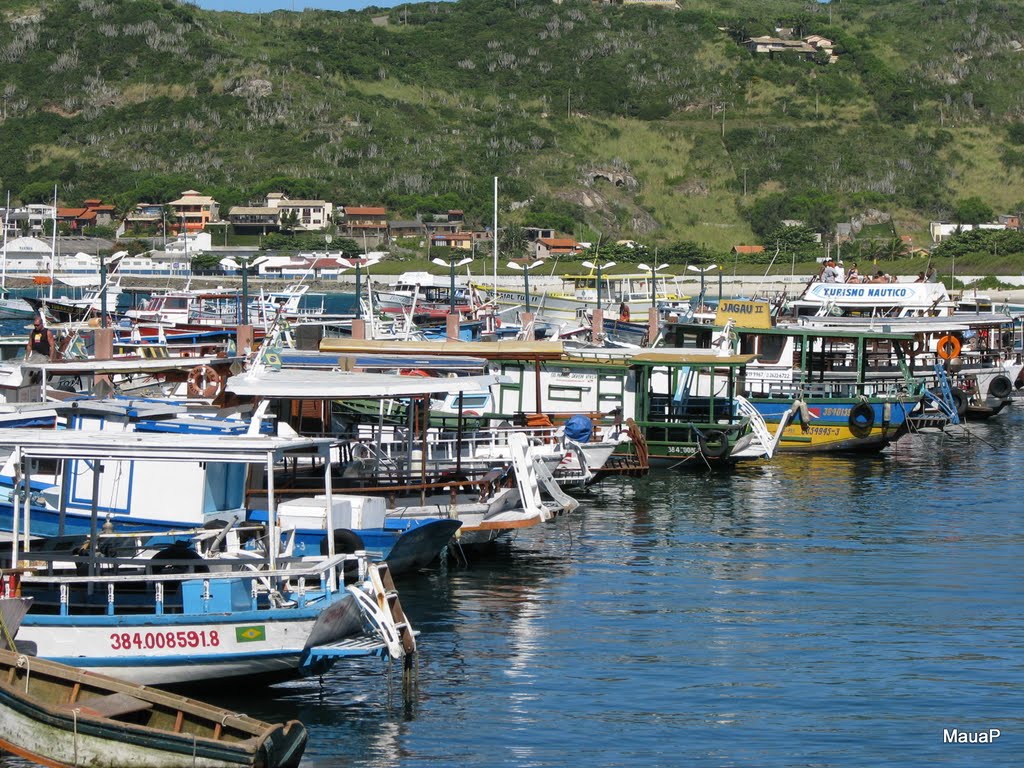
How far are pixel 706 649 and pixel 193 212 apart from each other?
150623mm

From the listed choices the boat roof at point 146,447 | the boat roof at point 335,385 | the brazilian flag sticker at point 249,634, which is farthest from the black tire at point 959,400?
the brazilian flag sticker at point 249,634

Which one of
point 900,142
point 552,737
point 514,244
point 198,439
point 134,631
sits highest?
point 900,142

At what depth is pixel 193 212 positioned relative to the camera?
16700 centimetres

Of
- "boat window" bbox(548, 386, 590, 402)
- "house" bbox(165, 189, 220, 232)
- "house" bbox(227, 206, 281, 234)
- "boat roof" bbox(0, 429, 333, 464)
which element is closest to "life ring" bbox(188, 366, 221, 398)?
"boat window" bbox(548, 386, 590, 402)

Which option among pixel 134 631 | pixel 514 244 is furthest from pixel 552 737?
pixel 514 244

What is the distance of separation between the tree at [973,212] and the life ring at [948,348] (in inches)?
4857

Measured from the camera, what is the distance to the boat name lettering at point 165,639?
61.1 ft

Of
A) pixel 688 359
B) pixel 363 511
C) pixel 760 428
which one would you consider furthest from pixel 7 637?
pixel 760 428

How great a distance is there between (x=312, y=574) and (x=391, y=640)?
1295 mm

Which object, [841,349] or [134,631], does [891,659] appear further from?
[841,349]

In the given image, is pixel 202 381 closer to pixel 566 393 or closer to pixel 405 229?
pixel 566 393

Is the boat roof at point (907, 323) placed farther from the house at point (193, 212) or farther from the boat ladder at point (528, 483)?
the house at point (193, 212)

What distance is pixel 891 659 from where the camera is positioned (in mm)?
22234

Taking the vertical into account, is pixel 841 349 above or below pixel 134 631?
above
